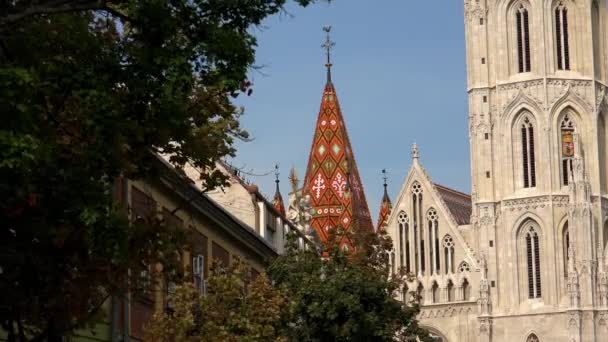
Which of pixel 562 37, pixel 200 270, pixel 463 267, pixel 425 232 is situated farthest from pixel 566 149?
pixel 200 270

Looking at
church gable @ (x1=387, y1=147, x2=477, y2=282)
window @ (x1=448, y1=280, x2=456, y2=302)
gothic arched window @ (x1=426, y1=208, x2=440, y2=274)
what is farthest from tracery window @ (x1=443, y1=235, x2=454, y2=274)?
window @ (x1=448, y1=280, x2=456, y2=302)

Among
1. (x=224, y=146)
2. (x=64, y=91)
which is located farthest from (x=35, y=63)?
(x=224, y=146)

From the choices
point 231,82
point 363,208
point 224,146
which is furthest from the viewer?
point 363,208

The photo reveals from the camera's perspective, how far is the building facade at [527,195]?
79.4 metres

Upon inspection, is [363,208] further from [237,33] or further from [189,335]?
[237,33]

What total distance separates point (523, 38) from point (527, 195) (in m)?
8.33

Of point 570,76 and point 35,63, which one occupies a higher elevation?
point 570,76

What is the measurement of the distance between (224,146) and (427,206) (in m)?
68.2

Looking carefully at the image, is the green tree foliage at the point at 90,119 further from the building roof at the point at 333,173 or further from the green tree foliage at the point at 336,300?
the building roof at the point at 333,173

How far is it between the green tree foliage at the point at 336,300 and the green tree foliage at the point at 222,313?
524 centimetres

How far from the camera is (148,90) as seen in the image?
1492cm

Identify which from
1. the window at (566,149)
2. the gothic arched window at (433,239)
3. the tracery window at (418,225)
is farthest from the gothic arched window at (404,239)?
the window at (566,149)

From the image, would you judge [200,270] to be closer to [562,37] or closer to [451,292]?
[451,292]

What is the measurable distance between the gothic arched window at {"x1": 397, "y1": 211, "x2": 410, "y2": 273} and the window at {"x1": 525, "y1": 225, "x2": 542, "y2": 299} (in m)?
6.97
